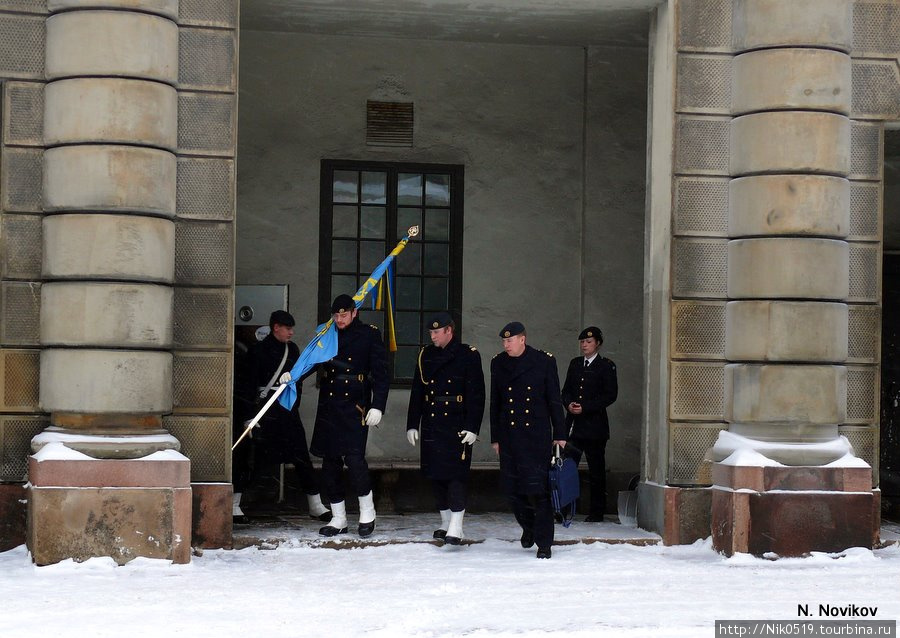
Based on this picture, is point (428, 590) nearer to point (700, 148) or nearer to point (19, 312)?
point (19, 312)

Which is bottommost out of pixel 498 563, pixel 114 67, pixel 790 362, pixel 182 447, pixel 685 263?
pixel 498 563

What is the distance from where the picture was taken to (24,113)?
10211 mm

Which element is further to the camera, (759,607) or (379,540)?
(379,540)

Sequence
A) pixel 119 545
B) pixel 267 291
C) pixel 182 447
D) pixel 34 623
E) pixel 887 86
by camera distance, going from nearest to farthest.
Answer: pixel 34 623, pixel 119 545, pixel 182 447, pixel 887 86, pixel 267 291

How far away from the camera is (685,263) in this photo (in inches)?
435

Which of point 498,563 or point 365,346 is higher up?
point 365,346

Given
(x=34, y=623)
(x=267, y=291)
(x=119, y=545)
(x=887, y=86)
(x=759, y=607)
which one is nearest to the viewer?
(x=34, y=623)

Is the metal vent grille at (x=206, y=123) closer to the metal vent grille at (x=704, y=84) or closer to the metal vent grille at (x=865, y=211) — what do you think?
the metal vent grille at (x=704, y=84)

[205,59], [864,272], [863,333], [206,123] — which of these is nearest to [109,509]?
[206,123]

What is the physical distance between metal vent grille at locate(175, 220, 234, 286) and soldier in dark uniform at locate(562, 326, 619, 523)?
12.2 feet

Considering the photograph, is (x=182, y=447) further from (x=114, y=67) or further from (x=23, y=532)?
(x=114, y=67)

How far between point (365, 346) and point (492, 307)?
3.22 m

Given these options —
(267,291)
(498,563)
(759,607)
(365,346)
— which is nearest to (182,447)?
(365,346)

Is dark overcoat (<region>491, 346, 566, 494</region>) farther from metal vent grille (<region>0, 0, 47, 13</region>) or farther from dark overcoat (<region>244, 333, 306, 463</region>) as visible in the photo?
metal vent grille (<region>0, 0, 47, 13</region>)
